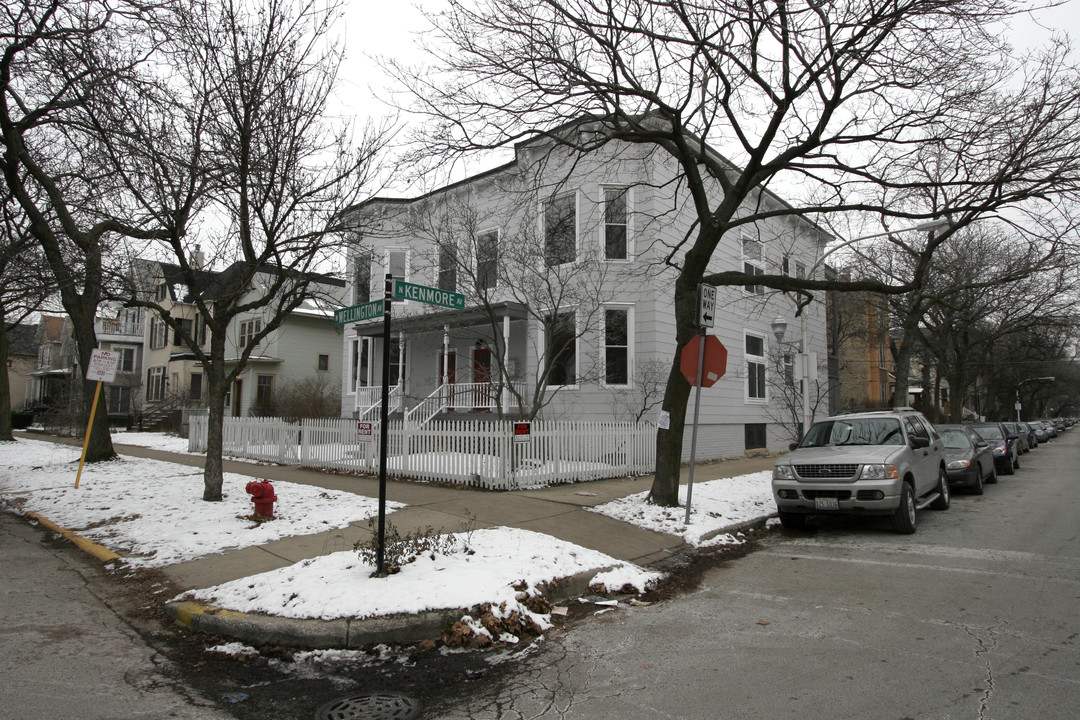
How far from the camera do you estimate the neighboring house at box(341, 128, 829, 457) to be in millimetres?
14977

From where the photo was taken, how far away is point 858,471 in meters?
8.61

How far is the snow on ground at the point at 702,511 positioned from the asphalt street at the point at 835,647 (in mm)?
966

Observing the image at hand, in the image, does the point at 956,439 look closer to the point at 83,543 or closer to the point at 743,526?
the point at 743,526

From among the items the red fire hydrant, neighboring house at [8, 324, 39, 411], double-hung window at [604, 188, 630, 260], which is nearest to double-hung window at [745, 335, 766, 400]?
double-hung window at [604, 188, 630, 260]

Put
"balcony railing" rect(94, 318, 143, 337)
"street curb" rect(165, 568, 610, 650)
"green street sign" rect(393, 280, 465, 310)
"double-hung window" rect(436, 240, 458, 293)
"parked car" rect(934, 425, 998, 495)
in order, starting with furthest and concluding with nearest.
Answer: "balcony railing" rect(94, 318, 143, 337)
"double-hung window" rect(436, 240, 458, 293)
"parked car" rect(934, 425, 998, 495)
"green street sign" rect(393, 280, 465, 310)
"street curb" rect(165, 568, 610, 650)

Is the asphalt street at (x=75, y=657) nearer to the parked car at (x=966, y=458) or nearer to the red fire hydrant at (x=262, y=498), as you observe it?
the red fire hydrant at (x=262, y=498)

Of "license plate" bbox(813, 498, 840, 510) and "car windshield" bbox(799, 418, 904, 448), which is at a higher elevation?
"car windshield" bbox(799, 418, 904, 448)

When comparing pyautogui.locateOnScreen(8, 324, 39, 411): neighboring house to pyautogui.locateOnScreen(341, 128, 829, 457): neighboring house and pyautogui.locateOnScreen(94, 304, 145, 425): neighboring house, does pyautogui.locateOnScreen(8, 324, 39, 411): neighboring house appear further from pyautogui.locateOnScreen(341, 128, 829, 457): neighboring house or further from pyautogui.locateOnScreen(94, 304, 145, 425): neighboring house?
pyautogui.locateOnScreen(341, 128, 829, 457): neighboring house

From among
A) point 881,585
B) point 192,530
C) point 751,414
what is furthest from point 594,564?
point 751,414

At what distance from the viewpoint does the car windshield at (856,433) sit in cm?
967

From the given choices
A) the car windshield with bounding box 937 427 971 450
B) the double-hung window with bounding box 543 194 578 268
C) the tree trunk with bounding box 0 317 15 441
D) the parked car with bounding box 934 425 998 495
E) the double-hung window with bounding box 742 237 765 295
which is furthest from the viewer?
the tree trunk with bounding box 0 317 15 441

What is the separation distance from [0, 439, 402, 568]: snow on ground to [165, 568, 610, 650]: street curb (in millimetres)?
2219

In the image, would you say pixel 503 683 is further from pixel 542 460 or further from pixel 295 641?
pixel 542 460

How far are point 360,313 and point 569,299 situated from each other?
9.92m
